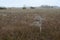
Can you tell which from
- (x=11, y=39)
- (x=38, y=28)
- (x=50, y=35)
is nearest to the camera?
(x=11, y=39)

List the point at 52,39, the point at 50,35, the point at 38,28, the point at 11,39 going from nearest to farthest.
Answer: the point at 11,39, the point at 52,39, the point at 50,35, the point at 38,28

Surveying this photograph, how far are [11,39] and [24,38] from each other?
65 cm

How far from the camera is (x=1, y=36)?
31.8 feet

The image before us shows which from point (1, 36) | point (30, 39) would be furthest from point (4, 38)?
point (30, 39)

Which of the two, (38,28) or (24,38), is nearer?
(24,38)

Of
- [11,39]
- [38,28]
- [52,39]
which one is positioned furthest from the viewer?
[38,28]

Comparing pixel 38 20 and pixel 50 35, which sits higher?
pixel 38 20

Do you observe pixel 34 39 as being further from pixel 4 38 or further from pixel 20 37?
pixel 4 38

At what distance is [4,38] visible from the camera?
9234mm

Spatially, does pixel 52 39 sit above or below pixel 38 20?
below

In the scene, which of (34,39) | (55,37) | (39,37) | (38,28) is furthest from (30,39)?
(38,28)

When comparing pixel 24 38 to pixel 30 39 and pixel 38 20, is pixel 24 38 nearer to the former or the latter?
pixel 30 39

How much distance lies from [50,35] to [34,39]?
1.49 meters

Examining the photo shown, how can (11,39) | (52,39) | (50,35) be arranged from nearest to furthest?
(11,39), (52,39), (50,35)
